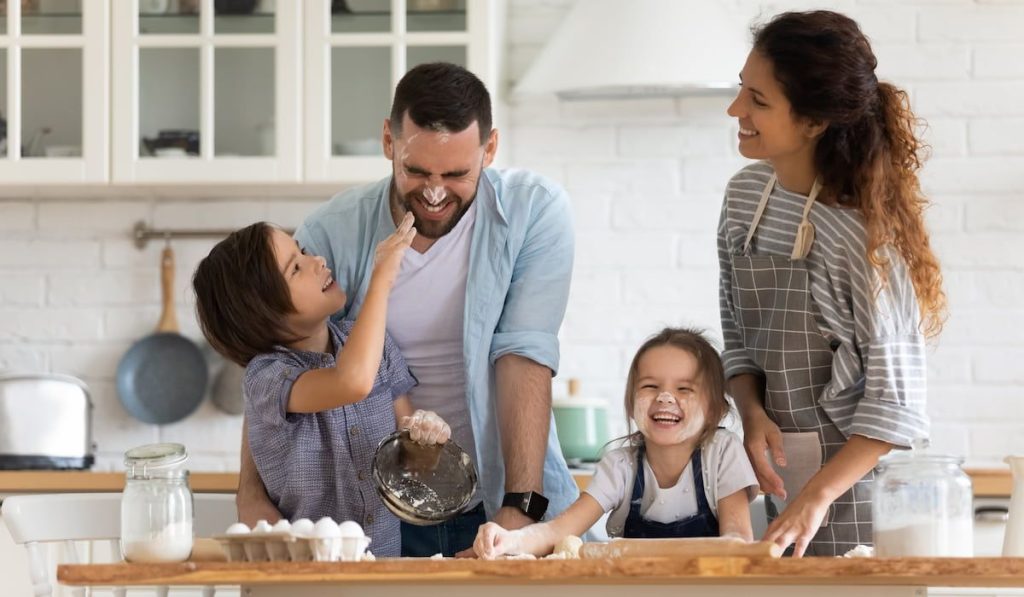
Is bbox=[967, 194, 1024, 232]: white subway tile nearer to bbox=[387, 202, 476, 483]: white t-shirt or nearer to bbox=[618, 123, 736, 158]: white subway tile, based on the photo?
bbox=[618, 123, 736, 158]: white subway tile

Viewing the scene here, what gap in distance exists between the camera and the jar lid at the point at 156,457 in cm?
161

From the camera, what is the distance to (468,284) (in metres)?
2.18

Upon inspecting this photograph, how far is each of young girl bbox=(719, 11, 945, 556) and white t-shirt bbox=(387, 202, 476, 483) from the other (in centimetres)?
41

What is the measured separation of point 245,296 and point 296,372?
13 centimetres

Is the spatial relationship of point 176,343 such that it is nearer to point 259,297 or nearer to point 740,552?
point 259,297

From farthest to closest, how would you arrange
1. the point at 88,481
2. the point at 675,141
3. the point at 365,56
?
1. the point at 675,141
2. the point at 365,56
3. the point at 88,481

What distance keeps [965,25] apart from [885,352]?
2.13m

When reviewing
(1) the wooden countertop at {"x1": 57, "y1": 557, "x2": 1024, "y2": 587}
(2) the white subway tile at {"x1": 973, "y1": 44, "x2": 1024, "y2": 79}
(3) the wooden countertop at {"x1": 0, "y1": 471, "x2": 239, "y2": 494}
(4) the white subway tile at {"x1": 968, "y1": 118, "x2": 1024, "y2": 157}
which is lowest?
(3) the wooden countertop at {"x1": 0, "y1": 471, "x2": 239, "y2": 494}

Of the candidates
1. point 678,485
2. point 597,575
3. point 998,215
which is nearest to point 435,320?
point 678,485

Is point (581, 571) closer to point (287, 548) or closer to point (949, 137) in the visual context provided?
point (287, 548)

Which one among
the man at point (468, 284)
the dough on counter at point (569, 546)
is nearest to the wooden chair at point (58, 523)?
the man at point (468, 284)

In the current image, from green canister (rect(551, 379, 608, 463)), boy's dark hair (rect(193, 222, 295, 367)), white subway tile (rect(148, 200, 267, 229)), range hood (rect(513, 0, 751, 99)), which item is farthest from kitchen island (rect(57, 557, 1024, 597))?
white subway tile (rect(148, 200, 267, 229))

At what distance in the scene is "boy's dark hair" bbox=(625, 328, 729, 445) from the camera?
2021mm

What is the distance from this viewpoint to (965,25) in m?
3.75
